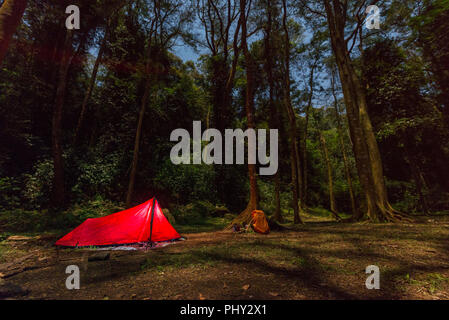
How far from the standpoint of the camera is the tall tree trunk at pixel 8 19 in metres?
4.19

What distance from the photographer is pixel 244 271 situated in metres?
3.38

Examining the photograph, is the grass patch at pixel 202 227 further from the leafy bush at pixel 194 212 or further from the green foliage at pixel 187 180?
the green foliage at pixel 187 180

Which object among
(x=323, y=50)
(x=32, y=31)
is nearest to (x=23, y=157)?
(x=32, y=31)

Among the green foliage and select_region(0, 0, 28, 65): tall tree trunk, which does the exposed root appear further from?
select_region(0, 0, 28, 65): tall tree trunk

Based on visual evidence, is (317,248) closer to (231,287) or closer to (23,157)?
(231,287)

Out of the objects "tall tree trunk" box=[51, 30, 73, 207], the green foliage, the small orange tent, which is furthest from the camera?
the green foliage

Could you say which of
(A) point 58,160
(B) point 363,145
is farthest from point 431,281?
(A) point 58,160

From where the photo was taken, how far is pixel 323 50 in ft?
61.2

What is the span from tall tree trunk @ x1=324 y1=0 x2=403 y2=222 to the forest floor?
3830 millimetres

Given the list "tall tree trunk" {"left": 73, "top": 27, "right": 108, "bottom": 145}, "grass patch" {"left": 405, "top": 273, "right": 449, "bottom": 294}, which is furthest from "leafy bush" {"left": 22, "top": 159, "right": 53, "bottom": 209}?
"grass patch" {"left": 405, "top": 273, "right": 449, "bottom": 294}

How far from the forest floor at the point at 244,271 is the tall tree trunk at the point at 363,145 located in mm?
3830

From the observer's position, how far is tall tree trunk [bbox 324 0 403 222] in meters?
8.95

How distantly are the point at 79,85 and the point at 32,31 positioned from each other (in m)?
3.55

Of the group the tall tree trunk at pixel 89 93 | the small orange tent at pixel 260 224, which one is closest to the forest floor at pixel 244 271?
the small orange tent at pixel 260 224
